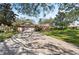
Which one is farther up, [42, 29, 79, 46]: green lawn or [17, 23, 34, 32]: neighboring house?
[17, 23, 34, 32]: neighboring house

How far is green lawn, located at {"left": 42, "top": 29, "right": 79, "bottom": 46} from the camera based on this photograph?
2.15 metres

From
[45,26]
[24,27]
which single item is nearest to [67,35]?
[45,26]

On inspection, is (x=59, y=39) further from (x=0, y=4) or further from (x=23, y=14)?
(x=0, y=4)

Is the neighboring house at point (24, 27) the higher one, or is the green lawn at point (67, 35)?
the neighboring house at point (24, 27)

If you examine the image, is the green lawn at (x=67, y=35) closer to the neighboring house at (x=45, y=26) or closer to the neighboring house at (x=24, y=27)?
the neighboring house at (x=45, y=26)

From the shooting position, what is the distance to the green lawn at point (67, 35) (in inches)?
84.6

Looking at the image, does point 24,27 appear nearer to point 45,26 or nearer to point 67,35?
point 45,26

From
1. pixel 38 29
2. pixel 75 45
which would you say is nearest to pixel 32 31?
pixel 38 29

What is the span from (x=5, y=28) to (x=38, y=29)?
0.37m

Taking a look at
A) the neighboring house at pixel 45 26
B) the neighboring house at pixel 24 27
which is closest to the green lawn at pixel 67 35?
the neighboring house at pixel 45 26

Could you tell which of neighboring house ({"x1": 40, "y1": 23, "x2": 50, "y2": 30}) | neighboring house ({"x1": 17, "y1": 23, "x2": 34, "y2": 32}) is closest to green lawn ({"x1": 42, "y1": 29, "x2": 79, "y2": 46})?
neighboring house ({"x1": 40, "y1": 23, "x2": 50, "y2": 30})

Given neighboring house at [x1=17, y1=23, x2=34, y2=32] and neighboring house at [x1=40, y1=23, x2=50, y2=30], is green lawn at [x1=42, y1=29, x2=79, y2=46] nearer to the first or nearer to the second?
neighboring house at [x1=40, y1=23, x2=50, y2=30]

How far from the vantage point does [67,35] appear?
2152 millimetres

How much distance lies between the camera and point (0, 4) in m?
2.16
